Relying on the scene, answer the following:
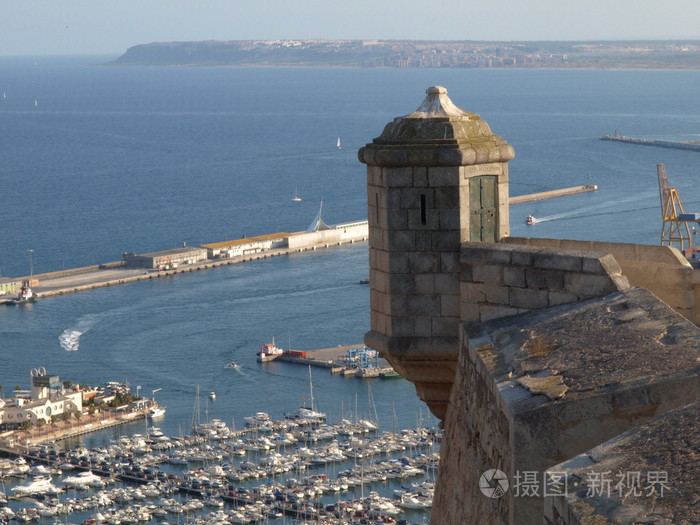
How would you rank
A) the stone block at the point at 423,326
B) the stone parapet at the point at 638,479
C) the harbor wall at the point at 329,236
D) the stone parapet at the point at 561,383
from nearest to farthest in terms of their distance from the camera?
the stone parapet at the point at 638,479, the stone parapet at the point at 561,383, the stone block at the point at 423,326, the harbor wall at the point at 329,236

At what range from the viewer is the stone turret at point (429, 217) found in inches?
284

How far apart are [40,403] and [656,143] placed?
74619mm

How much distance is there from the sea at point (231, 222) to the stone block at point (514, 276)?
3945cm

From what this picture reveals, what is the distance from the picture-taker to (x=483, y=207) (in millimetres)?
7383

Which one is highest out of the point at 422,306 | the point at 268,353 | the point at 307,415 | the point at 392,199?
the point at 392,199

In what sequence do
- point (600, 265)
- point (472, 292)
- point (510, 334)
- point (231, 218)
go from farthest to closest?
point (231, 218)
point (472, 292)
point (510, 334)
point (600, 265)

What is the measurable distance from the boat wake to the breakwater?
62.1 m

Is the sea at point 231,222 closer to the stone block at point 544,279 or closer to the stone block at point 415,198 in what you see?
the stone block at point 415,198

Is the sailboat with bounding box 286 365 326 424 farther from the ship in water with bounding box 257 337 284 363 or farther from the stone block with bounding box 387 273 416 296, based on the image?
the stone block with bounding box 387 273 416 296

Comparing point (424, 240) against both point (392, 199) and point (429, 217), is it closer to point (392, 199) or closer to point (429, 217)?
point (429, 217)

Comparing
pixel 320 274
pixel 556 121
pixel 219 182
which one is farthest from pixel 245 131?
pixel 320 274

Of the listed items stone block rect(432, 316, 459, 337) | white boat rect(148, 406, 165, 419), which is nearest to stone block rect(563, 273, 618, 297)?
stone block rect(432, 316, 459, 337)

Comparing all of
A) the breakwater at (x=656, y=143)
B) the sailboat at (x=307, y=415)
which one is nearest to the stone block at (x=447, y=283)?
the sailboat at (x=307, y=415)

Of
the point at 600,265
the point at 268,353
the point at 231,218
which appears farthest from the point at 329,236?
the point at 600,265
